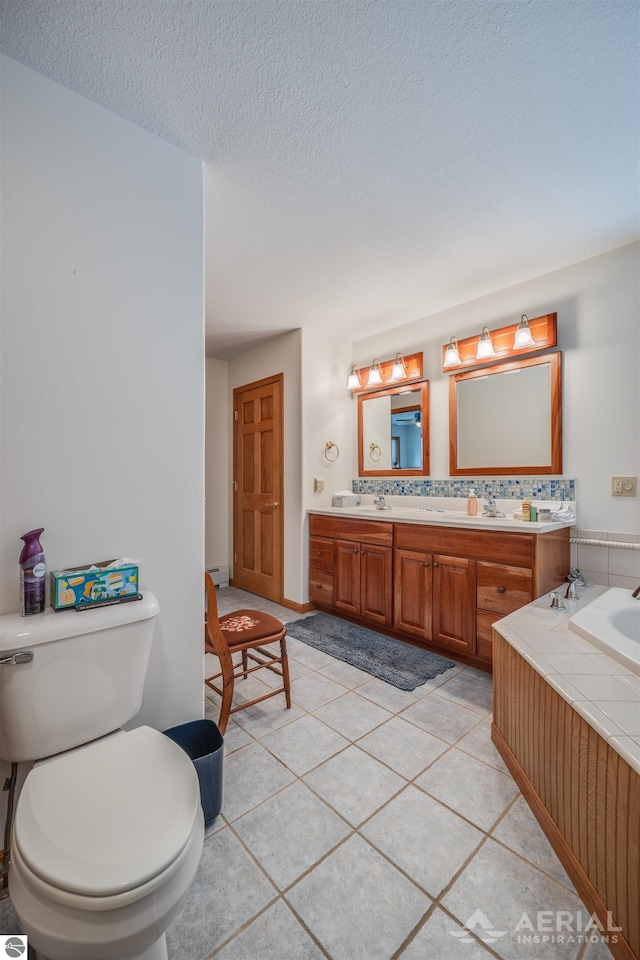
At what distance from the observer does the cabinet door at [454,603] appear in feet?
7.84

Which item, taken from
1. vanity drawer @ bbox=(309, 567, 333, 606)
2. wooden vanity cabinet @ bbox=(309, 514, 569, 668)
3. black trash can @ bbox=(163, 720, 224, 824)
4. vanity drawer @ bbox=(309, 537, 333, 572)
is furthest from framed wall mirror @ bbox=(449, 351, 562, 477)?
black trash can @ bbox=(163, 720, 224, 824)

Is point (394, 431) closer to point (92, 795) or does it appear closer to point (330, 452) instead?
point (330, 452)

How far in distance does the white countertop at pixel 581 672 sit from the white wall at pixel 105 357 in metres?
1.29

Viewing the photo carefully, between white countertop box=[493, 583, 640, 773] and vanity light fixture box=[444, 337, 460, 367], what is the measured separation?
1.78m

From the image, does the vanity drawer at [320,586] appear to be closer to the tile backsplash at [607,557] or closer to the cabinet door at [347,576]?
the cabinet door at [347,576]

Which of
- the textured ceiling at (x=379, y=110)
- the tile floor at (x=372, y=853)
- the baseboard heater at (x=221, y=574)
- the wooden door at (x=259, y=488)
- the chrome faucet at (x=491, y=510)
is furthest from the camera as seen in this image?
the baseboard heater at (x=221, y=574)

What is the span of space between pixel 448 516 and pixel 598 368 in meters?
1.24

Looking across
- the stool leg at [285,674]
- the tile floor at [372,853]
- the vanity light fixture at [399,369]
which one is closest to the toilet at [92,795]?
the tile floor at [372,853]

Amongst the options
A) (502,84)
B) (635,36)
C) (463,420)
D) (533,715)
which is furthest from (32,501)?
(463,420)

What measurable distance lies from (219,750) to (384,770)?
67 centimetres

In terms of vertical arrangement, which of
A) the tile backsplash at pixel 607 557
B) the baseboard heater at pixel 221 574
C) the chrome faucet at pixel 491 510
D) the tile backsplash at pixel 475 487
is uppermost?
the tile backsplash at pixel 475 487

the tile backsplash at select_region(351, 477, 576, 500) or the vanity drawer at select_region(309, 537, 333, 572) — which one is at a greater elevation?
the tile backsplash at select_region(351, 477, 576, 500)

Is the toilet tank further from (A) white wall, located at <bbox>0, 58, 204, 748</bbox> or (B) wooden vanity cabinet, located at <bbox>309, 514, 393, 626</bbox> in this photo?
(B) wooden vanity cabinet, located at <bbox>309, 514, 393, 626</bbox>

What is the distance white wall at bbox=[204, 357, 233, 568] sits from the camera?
430 cm
